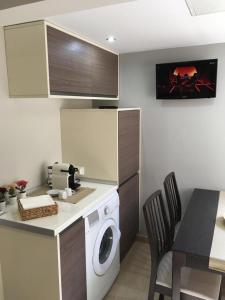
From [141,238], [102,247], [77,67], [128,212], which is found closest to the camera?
[77,67]

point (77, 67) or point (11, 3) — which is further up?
point (11, 3)

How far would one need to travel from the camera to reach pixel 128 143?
2584 millimetres

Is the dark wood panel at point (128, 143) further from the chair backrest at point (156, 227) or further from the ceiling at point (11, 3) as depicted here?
the ceiling at point (11, 3)

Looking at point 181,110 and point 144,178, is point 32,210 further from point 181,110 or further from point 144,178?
Result: point 181,110

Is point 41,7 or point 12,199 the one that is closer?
point 41,7

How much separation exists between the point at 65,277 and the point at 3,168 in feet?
2.96

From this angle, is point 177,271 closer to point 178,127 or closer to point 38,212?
point 38,212

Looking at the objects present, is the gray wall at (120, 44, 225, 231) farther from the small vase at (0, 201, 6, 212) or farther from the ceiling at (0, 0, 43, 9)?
the ceiling at (0, 0, 43, 9)

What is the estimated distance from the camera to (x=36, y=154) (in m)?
2.22

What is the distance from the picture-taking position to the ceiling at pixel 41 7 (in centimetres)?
107

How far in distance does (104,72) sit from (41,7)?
140 centimetres

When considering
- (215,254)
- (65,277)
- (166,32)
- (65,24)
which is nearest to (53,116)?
(65,24)

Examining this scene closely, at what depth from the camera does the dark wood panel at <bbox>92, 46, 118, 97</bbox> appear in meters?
2.31

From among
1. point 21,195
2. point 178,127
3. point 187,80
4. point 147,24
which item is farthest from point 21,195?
point 187,80
